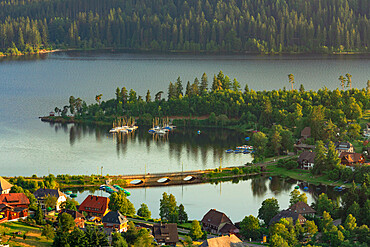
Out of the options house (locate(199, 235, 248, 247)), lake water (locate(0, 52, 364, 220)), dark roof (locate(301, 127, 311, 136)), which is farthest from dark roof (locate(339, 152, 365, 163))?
house (locate(199, 235, 248, 247))

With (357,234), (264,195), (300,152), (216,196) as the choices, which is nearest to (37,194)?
(216,196)

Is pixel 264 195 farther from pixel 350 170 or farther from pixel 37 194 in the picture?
pixel 37 194

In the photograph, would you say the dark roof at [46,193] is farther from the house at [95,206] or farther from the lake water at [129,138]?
the lake water at [129,138]

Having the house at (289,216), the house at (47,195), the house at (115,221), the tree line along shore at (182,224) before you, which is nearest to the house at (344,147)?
the tree line along shore at (182,224)

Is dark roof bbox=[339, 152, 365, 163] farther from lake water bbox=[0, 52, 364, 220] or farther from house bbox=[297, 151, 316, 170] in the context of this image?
lake water bbox=[0, 52, 364, 220]

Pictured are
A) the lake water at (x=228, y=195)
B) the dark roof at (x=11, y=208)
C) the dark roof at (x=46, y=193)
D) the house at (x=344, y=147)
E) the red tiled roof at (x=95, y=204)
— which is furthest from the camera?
the house at (x=344, y=147)

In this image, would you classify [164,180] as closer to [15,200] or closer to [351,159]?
[15,200]

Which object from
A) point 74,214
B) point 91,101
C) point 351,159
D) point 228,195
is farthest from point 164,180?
point 91,101
